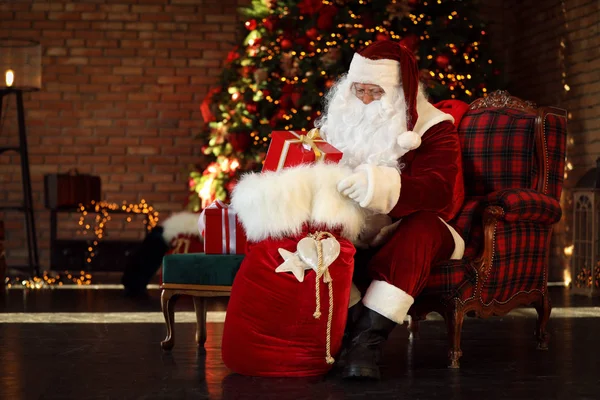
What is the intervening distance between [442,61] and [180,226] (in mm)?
1873

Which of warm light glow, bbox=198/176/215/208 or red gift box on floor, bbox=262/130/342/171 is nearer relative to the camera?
red gift box on floor, bbox=262/130/342/171

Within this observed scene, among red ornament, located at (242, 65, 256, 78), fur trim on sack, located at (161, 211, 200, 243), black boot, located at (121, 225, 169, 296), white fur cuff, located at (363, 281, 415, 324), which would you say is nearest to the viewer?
white fur cuff, located at (363, 281, 415, 324)

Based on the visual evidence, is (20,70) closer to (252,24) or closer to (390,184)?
(252,24)

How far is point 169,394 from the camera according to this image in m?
2.61

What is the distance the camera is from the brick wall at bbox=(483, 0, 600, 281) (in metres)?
6.14

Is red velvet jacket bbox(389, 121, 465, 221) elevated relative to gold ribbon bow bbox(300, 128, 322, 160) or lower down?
lower down

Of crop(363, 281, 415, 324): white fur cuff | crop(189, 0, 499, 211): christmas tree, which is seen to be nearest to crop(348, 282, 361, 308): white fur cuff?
crop(363, 281, 415, 324): white fur cuff

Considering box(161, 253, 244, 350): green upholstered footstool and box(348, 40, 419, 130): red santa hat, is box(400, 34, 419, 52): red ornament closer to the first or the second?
box(348, 40, 419, 130): red santa hat

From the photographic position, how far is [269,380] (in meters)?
2.82

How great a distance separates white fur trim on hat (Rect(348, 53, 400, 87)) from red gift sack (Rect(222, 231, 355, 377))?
650 mm

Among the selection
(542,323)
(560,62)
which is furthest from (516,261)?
(560,62)

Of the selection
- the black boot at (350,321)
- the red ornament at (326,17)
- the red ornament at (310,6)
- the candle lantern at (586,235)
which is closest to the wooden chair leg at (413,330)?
the black boot at (350,321)

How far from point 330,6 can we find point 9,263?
12.0ft

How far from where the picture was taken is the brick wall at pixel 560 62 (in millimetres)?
6145
